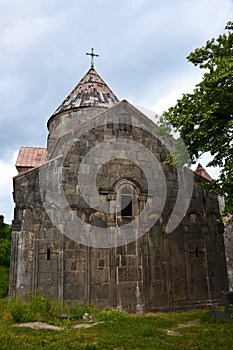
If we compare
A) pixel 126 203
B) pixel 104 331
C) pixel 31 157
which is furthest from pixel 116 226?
pixel 31 157

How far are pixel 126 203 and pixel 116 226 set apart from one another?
3.04 feet

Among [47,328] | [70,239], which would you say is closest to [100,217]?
[70,239]

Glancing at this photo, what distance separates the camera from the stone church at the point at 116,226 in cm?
1072

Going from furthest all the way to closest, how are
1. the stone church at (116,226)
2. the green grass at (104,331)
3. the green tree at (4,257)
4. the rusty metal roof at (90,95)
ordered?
the rusty metal roof at (90,95) < the green tree at (4,257) < the stone church at (116,226) < the green grass at (104,331)

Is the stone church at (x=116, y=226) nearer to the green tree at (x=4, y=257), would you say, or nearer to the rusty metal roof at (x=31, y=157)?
the green tree at (x=4, y=257)

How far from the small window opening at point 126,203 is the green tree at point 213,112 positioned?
3230 millimetres

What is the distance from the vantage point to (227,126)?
28.0ft

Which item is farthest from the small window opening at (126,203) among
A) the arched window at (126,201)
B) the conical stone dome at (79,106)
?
the conical stone dome at (79,106)

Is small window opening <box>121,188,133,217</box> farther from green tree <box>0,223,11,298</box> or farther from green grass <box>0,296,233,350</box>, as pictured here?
green tree <box>0,223,11,298</box>

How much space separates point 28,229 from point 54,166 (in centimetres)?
224

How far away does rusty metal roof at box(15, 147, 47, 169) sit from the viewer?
1789 cm

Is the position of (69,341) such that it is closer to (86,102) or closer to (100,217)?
(100,217)

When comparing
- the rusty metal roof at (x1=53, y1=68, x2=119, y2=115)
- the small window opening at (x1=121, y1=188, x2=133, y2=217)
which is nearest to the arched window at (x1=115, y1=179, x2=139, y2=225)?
the small window opening at (x1=121, y1=188, x2=133, y2=217)

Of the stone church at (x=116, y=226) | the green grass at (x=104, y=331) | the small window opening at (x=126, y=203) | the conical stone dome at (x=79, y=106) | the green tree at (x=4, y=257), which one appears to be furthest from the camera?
the conical stone dome at (x=79, y=106)
